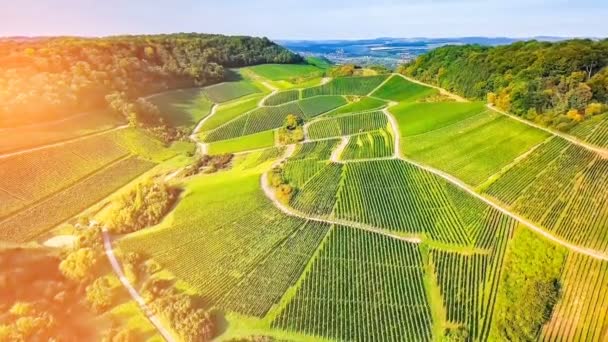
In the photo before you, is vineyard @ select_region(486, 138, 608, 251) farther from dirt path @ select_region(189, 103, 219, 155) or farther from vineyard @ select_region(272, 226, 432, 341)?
dirt path @ select_region(189, 103, 219, 155)

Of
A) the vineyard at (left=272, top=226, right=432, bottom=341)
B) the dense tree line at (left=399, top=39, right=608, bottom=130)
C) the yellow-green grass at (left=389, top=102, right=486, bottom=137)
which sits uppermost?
the dense tree line at (left=399, top=39, right=608, bottom=130)

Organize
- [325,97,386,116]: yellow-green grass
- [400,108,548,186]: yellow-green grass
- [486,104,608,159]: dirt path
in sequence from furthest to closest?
[325,97,386,116]: yellow-green grass < [400,108,548,186]: yellow-green grass < [486,104,608,159]: dirt path

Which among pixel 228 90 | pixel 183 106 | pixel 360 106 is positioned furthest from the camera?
pixel 228 90

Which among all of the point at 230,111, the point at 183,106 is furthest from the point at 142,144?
the point at 230,111

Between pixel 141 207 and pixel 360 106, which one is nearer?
pixel 141 207

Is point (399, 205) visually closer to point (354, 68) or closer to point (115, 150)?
point (115, 150)

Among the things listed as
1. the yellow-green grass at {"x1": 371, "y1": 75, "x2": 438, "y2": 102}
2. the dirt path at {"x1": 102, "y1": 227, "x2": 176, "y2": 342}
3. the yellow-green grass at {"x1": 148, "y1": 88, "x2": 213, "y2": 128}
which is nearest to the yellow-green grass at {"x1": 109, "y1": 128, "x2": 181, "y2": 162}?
the yellow-green grass at {"x1": 148, "y1": 88, "x2": 213, "y2": 128}

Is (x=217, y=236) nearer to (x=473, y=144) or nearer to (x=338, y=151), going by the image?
(x=338, y=151)
